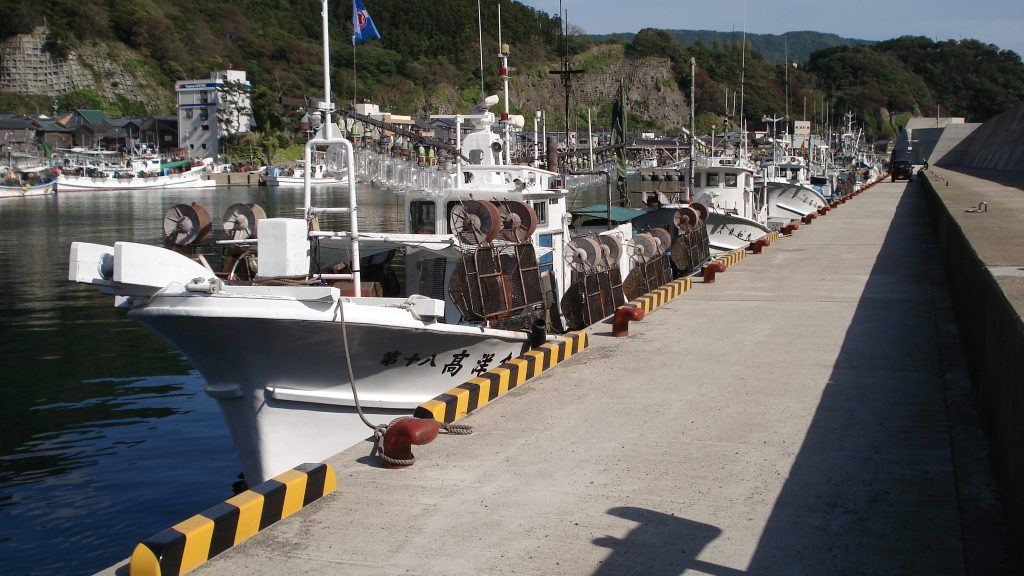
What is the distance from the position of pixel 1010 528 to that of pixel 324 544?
144 inches

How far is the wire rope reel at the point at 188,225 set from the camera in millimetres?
12102

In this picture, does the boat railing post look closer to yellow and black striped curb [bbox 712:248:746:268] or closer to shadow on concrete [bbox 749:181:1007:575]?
shadow on concrete [bbox 749:181:1007:575]

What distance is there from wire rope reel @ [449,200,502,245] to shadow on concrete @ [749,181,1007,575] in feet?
13.9

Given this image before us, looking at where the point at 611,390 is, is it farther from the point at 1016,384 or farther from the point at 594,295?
the point at 594,295

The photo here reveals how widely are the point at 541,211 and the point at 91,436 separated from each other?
731 centimetres

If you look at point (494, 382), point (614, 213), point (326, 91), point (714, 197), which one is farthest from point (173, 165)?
point (494, 382)

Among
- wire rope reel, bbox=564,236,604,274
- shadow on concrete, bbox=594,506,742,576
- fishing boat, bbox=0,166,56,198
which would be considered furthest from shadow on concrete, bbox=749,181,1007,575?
fishing boat, bbox=0,166,56,198

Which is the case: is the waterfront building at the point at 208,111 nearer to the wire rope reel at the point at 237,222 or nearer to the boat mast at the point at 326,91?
the wire rope reel at the point at 237,222

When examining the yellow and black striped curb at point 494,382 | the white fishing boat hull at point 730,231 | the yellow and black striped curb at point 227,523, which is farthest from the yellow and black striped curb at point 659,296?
the white fishing boat hull at point 730,231

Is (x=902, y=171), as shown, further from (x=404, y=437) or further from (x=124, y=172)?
(x=404, y=437)

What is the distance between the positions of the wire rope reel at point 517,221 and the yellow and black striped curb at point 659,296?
5.49 ft

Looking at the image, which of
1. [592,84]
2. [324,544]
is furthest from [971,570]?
[592,84]

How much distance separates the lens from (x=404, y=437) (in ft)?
22.3

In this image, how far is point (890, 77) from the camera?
185625mm
